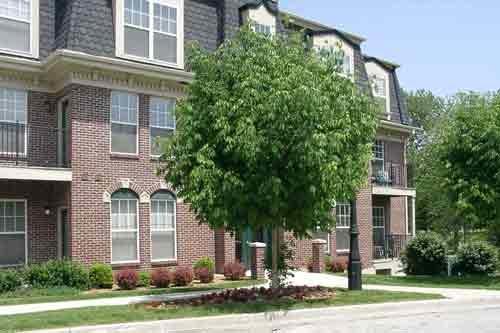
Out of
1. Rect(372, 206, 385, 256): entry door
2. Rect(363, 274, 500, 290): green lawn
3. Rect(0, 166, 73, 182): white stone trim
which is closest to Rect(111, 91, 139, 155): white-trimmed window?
Rect(0, 166, 73, 182): white stone trim

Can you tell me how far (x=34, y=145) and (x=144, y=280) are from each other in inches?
207

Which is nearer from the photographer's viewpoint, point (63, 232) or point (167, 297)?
point (167, 297)

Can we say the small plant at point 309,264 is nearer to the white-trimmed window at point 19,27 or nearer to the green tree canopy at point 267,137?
the green tree canopy at point 267,137

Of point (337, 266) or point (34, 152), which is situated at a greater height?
point (34, 152)

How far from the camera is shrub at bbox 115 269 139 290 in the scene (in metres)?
18.4

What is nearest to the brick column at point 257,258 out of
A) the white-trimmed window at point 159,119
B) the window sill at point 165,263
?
the window sill at point 165,263

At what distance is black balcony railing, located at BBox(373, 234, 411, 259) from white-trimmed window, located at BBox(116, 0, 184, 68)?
514 inches

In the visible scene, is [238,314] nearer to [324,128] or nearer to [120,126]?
[324,128]

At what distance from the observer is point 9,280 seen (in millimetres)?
17156

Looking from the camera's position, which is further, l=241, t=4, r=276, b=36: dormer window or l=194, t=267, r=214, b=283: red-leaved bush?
l=241, t=4, r=276, b=36: dormer window

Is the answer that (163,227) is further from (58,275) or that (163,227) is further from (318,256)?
(318,256)

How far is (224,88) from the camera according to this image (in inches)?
551

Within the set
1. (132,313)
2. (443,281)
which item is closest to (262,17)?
(443,281)

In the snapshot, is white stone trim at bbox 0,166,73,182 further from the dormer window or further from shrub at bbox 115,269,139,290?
the dormer window
